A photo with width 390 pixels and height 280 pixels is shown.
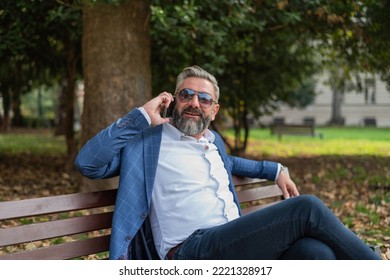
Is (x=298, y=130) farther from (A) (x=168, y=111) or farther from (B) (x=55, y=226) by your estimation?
(B) (x=55, y=226)

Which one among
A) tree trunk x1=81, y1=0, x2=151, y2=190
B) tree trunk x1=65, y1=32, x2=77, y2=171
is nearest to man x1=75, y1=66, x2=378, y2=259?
tree trunk x1=81, y1=0, x2=151, y2=190

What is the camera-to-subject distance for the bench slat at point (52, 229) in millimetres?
3089

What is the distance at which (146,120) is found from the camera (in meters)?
3.42

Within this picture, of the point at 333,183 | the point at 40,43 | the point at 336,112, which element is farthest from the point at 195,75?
the point at 336,112

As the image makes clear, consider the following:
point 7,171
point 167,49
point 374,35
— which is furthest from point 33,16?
point 374,35

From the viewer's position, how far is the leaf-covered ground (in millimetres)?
7062

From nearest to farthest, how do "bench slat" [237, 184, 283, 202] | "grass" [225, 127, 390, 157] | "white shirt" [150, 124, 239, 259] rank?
"white shirt" [150, 124, 239, 259]
"bench slat" [237, 184, 283, 202]
"grass" [225, 127, 390, 157]

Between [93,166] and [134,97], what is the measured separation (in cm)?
436

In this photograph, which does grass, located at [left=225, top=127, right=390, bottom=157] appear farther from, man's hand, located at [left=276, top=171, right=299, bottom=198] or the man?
the man

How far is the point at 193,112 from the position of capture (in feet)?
12.0

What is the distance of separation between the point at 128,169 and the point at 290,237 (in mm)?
979

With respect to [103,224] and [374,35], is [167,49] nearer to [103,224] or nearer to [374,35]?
[374,35]

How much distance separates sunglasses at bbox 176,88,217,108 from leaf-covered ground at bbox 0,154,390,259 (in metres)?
2.58

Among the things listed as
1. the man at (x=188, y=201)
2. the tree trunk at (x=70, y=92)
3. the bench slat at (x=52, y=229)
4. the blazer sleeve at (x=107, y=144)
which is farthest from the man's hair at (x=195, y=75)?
the tree trunk at (x=70, y=92)
